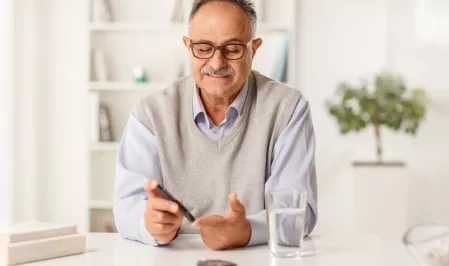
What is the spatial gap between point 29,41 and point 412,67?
2384mm

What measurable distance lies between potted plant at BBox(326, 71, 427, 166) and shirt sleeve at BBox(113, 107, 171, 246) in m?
2.52

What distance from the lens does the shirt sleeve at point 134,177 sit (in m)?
1.79

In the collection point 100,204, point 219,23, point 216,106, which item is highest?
point 219,23

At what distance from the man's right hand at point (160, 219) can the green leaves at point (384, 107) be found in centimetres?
284

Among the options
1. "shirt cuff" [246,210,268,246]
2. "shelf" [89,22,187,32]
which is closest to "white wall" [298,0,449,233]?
"shelf" [89,22,187,32]

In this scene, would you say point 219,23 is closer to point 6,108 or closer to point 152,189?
point 152,189

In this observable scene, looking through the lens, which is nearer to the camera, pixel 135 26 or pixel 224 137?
pixel 224 137

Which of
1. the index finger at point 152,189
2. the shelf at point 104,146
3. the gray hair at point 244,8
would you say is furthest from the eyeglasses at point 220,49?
the shelf at point 104,146

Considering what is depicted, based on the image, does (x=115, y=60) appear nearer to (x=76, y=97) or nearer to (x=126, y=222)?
(x=76, y=97)

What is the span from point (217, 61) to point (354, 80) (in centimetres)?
293

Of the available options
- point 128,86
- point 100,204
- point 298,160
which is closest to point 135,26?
point 128,86

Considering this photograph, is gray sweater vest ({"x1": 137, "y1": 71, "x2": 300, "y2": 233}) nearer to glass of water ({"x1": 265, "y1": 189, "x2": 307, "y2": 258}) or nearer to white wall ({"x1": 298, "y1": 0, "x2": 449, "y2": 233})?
glass of water ({"x1": 265, "y1": 189, "x2": 307, "y2": 258})

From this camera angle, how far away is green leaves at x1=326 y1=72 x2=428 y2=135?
4344 millimetres

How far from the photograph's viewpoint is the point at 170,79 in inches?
183
